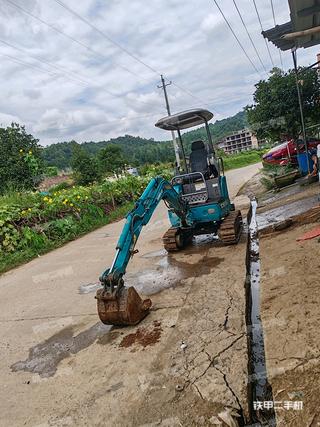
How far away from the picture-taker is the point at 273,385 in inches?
110

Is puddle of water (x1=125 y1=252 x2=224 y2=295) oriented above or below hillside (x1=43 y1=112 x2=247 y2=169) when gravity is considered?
below

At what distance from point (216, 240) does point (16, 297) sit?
437 centimetres

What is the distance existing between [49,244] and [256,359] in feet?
27.1

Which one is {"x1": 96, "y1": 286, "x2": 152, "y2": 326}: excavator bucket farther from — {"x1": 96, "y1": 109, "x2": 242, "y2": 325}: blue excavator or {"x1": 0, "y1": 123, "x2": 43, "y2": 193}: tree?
{"x1": 0, "y1": 123, "x2": 43, "y2": 193}: tree

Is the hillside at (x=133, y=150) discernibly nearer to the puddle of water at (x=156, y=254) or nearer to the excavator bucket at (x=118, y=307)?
the puddle of water at (x=156, y=254)

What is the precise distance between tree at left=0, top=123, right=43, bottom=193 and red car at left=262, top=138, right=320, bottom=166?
10.6 meters

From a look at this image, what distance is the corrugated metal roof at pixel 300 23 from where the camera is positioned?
632cm

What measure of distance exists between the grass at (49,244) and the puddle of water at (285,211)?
599 centimetres

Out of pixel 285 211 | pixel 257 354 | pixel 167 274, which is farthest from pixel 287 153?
pixel 257 354

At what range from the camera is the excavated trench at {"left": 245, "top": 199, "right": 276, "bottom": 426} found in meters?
2.68

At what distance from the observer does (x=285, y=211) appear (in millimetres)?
8703

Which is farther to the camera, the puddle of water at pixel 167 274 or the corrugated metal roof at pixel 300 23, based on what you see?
the corrugated metal roof at pixel 300 23

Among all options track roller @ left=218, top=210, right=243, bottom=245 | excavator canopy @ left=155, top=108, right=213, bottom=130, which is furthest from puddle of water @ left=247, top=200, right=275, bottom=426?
excavator canopy @ left=155, top=108, right=213, bottom=130

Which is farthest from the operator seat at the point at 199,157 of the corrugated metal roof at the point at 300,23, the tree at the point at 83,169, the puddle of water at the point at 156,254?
the tree at the point at 83,169
